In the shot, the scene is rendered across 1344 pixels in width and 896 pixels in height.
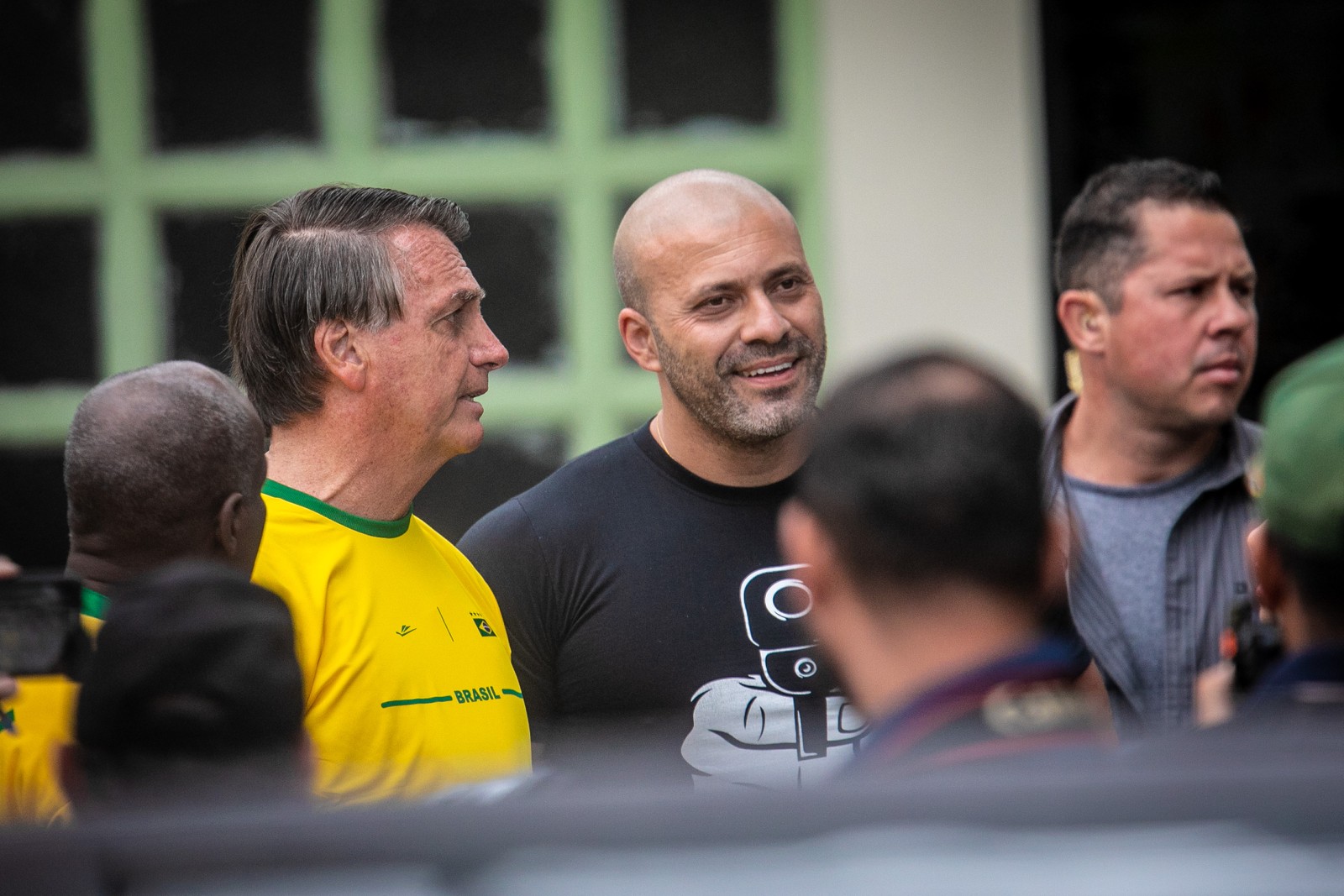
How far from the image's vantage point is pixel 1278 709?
55.1 inches

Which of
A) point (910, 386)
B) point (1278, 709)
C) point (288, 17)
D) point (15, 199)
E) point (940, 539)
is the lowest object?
point (1278, 709)

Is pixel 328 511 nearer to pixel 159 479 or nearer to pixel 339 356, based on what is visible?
pixel 339 356

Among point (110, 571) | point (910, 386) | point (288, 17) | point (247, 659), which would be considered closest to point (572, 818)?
point (247, 659)

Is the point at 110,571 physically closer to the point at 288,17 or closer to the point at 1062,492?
the point at 1062,492

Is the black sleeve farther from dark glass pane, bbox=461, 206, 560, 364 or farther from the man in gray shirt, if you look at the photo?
dark glass pane, bbox=461, 206, 560, 364

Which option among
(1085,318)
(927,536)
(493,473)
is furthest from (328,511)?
(493,473)

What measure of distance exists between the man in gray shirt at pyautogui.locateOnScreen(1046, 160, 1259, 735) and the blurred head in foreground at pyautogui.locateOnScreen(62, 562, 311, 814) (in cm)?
193

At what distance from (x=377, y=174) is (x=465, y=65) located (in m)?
0.45

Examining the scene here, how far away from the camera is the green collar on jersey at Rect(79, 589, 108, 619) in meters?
2.01

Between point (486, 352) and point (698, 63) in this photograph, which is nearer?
point (486, 352)

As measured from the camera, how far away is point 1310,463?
5.28 ft

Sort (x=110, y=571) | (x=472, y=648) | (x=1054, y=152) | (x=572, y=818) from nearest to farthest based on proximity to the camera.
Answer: (x=572, y=818) < (x=110, y=571) < (x=472, y=648) < (x=1054, y=152)

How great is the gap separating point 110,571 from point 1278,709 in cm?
148

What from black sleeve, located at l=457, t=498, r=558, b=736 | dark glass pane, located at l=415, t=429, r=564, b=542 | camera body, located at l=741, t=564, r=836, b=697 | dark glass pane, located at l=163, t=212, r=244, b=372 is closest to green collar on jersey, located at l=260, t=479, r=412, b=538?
black sleeve, located at l=457, t=498, r=558, b=736
